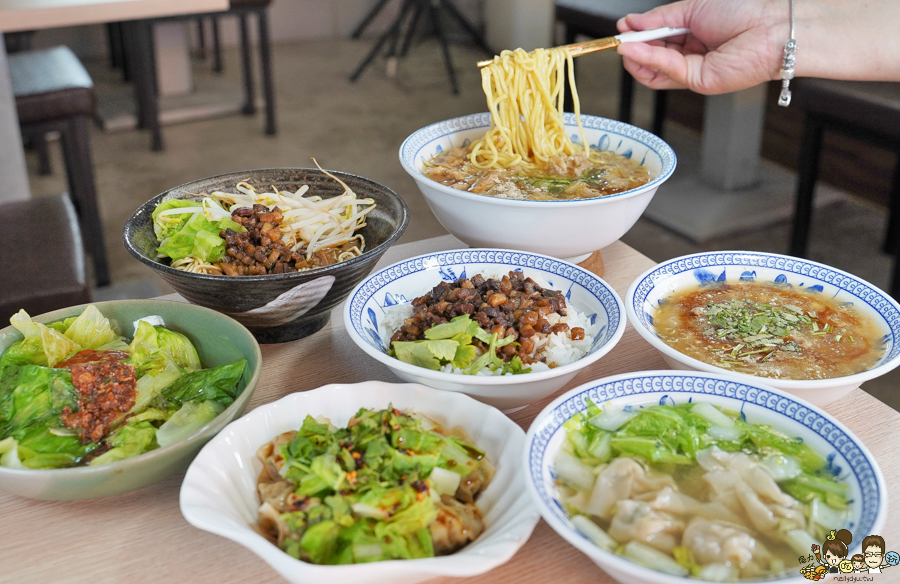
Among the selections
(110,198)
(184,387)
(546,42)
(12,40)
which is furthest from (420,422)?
(546,42)

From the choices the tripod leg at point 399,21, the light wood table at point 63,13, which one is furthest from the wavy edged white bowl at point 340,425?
the tripod leg at point 399,21

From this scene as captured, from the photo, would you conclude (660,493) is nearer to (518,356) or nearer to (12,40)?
(518,356)

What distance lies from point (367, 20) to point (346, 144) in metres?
2.72

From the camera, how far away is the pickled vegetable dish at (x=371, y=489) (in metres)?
0.78

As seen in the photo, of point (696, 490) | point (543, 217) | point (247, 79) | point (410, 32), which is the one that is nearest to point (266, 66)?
point (247, 79)

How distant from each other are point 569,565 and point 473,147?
999 millimetres

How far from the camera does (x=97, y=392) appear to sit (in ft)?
3.19

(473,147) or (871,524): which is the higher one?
(473,147)

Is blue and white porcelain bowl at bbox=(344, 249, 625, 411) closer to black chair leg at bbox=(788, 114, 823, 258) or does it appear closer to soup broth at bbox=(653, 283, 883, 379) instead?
soup broth at bbox=(653, 283, 883, 379)

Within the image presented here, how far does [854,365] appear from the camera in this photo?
1.04m

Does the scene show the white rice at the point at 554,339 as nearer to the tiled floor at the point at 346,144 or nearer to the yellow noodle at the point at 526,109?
the yellow noodle at the point at 526,109

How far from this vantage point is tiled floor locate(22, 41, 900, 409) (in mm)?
3797

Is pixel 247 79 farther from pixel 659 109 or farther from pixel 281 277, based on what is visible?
pixel 281 277

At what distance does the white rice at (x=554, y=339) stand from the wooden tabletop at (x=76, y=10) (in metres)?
1.85
